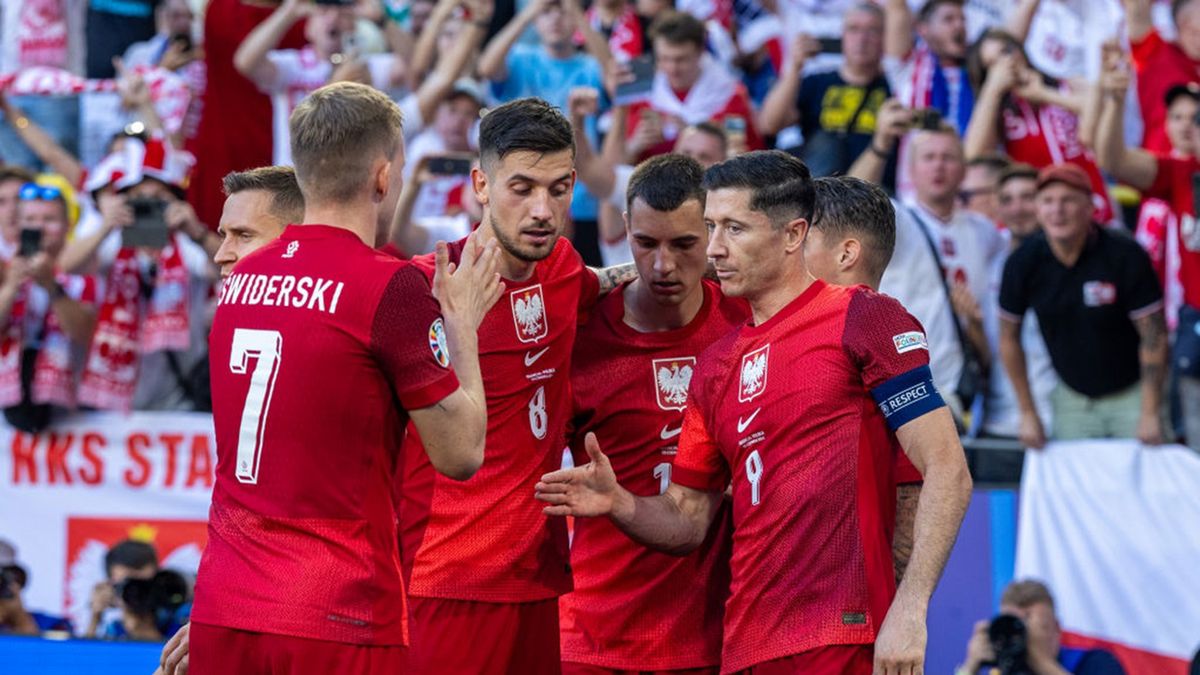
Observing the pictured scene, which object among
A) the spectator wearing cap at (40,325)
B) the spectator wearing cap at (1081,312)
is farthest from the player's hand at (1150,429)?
the spectator wearing cap at (40,325)

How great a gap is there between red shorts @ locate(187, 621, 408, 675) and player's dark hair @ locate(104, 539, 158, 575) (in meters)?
4.79

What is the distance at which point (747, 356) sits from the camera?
5371mm

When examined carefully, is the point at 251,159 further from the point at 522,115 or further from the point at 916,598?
the point at 916,598

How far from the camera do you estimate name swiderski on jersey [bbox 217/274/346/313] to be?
4.62m

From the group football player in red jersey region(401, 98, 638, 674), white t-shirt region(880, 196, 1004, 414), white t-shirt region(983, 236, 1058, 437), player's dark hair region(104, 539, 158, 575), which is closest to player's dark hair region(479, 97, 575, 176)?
football player in red jersey region(401, 98, 638, 674)

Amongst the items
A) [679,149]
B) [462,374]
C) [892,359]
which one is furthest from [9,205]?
[892,359]

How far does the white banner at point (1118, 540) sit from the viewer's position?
888 cm

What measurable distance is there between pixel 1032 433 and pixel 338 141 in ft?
18.6

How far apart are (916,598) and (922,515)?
238 millimetres

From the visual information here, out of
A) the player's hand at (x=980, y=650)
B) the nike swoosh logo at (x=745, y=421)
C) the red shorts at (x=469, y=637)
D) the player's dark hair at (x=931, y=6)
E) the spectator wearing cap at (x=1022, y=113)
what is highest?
the player's dark hair at (x=931, y=6)

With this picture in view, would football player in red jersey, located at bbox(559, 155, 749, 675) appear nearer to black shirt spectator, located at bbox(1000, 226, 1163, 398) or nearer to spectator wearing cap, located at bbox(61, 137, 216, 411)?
black shirt spectator, located at bbox(1000, 226, 1163, 398)

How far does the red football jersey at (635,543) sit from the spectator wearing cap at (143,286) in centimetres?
479

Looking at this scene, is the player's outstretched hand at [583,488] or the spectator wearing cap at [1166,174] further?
the spectator wearing cap at [1166,174]

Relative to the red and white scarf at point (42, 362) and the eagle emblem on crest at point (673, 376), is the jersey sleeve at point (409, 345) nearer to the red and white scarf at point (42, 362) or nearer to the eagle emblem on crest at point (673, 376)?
the eagle emblem on crest at point (673, 376)
